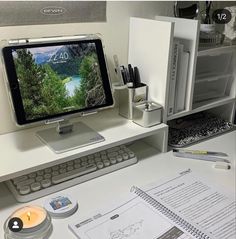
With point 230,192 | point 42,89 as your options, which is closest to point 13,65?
point 42,89

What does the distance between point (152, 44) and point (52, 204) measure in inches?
24.8

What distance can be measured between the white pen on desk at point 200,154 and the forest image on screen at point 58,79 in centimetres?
34

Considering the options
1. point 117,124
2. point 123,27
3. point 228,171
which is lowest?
point 228,171

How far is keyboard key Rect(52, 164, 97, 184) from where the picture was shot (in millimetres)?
971

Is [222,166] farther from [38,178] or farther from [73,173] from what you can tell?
[38,178]

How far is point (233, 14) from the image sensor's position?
1.29 m

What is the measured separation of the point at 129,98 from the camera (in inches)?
46.4

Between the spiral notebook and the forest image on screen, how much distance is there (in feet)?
1.05

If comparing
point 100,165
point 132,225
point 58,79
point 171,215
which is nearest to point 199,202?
point 171,215

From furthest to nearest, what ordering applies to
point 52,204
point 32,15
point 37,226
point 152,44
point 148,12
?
point 148,12 → point 152,44 → point 32,15 → point 52,204 → point 37,226

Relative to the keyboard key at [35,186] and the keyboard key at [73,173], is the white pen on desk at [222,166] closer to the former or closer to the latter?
the keyboard key at [73,173]

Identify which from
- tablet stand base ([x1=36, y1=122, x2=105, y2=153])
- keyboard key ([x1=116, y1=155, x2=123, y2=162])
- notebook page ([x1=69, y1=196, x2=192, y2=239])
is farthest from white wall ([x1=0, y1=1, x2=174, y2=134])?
notebook page ([x1=69, y1=196, x2=192, y2=239])

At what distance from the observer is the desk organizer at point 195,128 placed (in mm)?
1269

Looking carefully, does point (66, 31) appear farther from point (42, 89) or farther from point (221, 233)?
point (221, 233)
